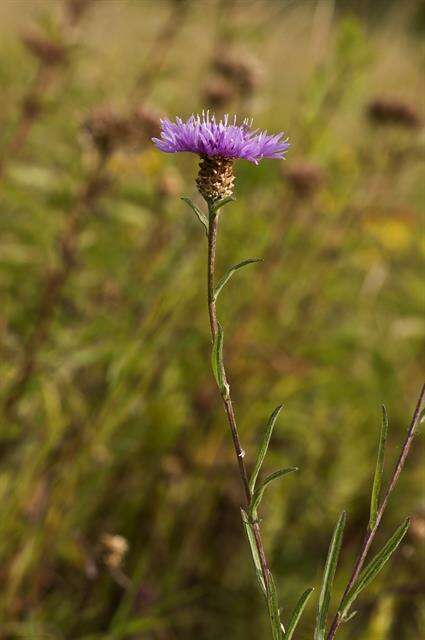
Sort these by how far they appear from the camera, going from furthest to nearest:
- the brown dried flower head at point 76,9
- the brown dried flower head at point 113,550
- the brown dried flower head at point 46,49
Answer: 1. the brown dried flower head at point 76,9
2. the brown dried flower head at point 46,49
3. the brown dried flower head at point 113,550

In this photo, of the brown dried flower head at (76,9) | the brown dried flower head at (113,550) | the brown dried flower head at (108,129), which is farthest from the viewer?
the brown dried flower head at (76,9)

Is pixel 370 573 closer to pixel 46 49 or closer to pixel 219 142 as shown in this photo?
pixel 219 142

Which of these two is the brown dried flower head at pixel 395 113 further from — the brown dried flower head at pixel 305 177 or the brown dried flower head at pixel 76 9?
the brown dried flower head at pixel 76 9

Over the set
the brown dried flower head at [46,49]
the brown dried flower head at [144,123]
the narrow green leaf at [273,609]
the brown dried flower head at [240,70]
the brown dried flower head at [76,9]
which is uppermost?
the brown dried flower head at [76,9]

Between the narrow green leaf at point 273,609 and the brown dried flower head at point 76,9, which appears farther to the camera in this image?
the brown dried flower head at point 76,9

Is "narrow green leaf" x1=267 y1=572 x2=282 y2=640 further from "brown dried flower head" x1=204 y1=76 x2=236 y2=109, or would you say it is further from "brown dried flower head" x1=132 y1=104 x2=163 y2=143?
"brown dried flower head" x1=204 y1=76 x2=236 y2=109

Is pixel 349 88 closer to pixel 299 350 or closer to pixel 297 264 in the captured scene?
pixel 297 264

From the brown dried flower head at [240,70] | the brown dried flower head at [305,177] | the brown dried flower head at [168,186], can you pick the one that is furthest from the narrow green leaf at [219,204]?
the brown dried flower head at [240,70]
